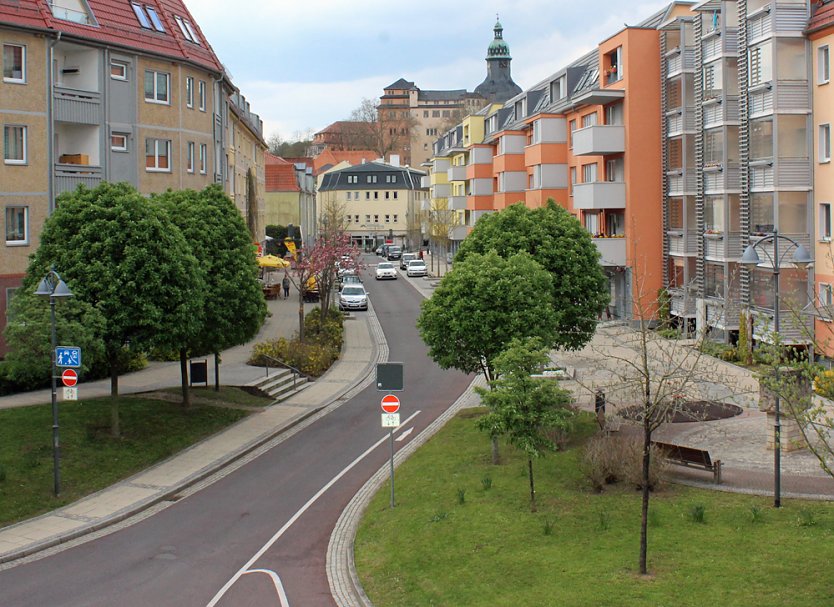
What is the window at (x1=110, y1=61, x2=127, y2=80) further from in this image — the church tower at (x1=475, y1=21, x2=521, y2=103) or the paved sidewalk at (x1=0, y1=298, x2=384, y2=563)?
the church tower at (x1=475, y1=21, x2=521, y2=103)

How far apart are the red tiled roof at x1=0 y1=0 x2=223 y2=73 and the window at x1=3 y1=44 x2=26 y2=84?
864mm

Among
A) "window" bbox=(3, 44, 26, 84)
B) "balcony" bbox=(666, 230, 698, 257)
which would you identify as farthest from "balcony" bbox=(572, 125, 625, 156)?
"window" bbox=(3, 44, 26, 84)

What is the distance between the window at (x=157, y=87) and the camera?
119ft

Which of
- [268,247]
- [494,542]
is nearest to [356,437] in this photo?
[494,542]

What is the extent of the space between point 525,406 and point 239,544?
6271 millimetres

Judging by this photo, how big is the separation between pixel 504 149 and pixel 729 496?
47876mm

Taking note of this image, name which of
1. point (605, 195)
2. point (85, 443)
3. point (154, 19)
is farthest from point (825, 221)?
point (154, 19)

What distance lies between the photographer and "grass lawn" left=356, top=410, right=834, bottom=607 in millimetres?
13797

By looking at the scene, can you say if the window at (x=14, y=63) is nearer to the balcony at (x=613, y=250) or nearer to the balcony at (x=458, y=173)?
the balcony at (x=613, y=250)

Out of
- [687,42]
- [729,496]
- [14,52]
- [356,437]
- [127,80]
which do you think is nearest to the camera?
[729,496]

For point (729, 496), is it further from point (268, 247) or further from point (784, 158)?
point (268, 247)

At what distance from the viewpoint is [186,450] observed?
25953mm

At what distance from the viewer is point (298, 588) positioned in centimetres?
1598

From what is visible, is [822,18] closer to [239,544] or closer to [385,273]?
[239,544]
